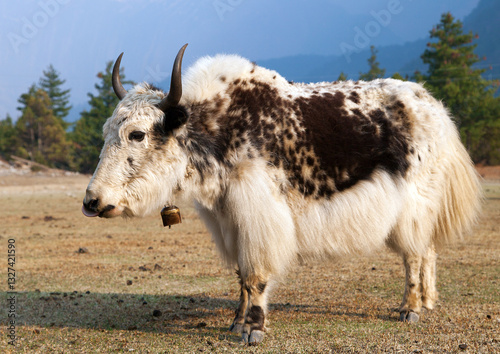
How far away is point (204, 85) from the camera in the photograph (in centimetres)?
400

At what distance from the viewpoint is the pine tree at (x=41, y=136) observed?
40.5m

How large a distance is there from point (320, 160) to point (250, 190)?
638 millimetres

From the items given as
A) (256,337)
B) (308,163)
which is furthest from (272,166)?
(256,337)

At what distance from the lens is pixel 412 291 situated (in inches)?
177

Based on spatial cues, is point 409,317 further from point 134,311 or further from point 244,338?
point 134,311

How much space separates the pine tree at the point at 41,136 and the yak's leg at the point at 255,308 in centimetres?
3866

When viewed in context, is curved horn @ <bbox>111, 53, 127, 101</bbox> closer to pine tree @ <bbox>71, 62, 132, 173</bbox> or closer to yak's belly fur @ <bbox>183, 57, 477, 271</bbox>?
yak's belly fur @ <bbox>183, 57, 477, 271</bbox>

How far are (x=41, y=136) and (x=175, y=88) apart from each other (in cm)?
4151

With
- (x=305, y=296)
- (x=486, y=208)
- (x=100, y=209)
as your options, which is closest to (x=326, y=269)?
(x=305, y=296)

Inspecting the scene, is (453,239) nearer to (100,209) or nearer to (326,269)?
(326,269)

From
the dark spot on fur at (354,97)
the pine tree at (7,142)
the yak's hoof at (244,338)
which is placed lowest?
the yak's hoof at (244,338)

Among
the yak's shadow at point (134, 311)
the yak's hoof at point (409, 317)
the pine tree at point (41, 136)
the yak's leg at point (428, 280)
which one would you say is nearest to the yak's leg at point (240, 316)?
the yak's shadow at point (134, 311)

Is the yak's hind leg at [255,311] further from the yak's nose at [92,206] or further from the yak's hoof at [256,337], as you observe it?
the yak's nose at [92,206]

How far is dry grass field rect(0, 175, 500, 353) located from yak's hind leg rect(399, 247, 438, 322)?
0.10 metres
